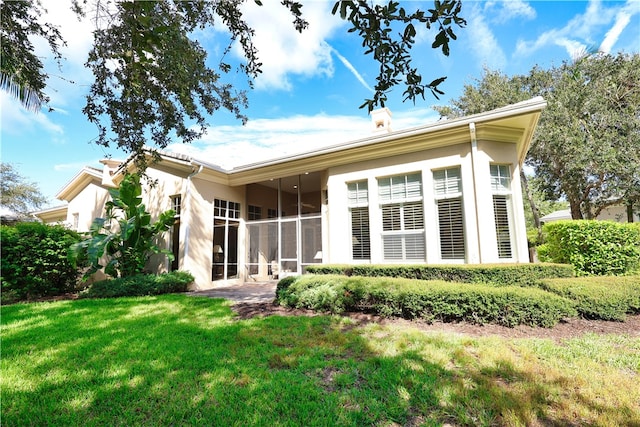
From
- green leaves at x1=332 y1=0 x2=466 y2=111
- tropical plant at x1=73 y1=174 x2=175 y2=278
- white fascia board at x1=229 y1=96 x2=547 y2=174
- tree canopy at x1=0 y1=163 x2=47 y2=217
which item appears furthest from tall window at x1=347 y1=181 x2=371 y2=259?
tree canopy at x1=0 y1=163 x2=47 y2=217

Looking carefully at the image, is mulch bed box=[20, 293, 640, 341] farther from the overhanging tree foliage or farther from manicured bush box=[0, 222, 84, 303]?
manicured bush box=[0, 222, 84, 303]

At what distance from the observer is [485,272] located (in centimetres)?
683

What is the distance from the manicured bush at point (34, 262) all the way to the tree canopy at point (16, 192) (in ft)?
62.6

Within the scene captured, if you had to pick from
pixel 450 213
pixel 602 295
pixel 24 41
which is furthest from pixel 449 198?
pixel 24 41

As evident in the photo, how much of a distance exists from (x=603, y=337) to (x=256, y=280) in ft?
36.2

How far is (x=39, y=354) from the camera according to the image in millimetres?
4125

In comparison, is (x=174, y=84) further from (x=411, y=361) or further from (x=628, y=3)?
(x=628, y=3)

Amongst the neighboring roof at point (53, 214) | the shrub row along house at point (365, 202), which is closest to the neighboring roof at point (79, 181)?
the shrub row along house at point (365, 202)

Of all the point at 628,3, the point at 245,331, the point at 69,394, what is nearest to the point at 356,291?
the point at 245,331

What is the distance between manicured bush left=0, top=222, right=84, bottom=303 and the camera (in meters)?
9.20

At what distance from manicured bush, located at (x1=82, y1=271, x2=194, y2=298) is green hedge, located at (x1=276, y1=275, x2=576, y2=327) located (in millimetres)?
5700

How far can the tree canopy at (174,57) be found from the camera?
2.19 meters

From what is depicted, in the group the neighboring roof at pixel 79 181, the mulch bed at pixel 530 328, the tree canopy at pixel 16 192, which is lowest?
the mulch bed at pixel 530 328

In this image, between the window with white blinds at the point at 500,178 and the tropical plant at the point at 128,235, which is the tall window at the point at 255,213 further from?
the window with white blinds at the point at 500,178
